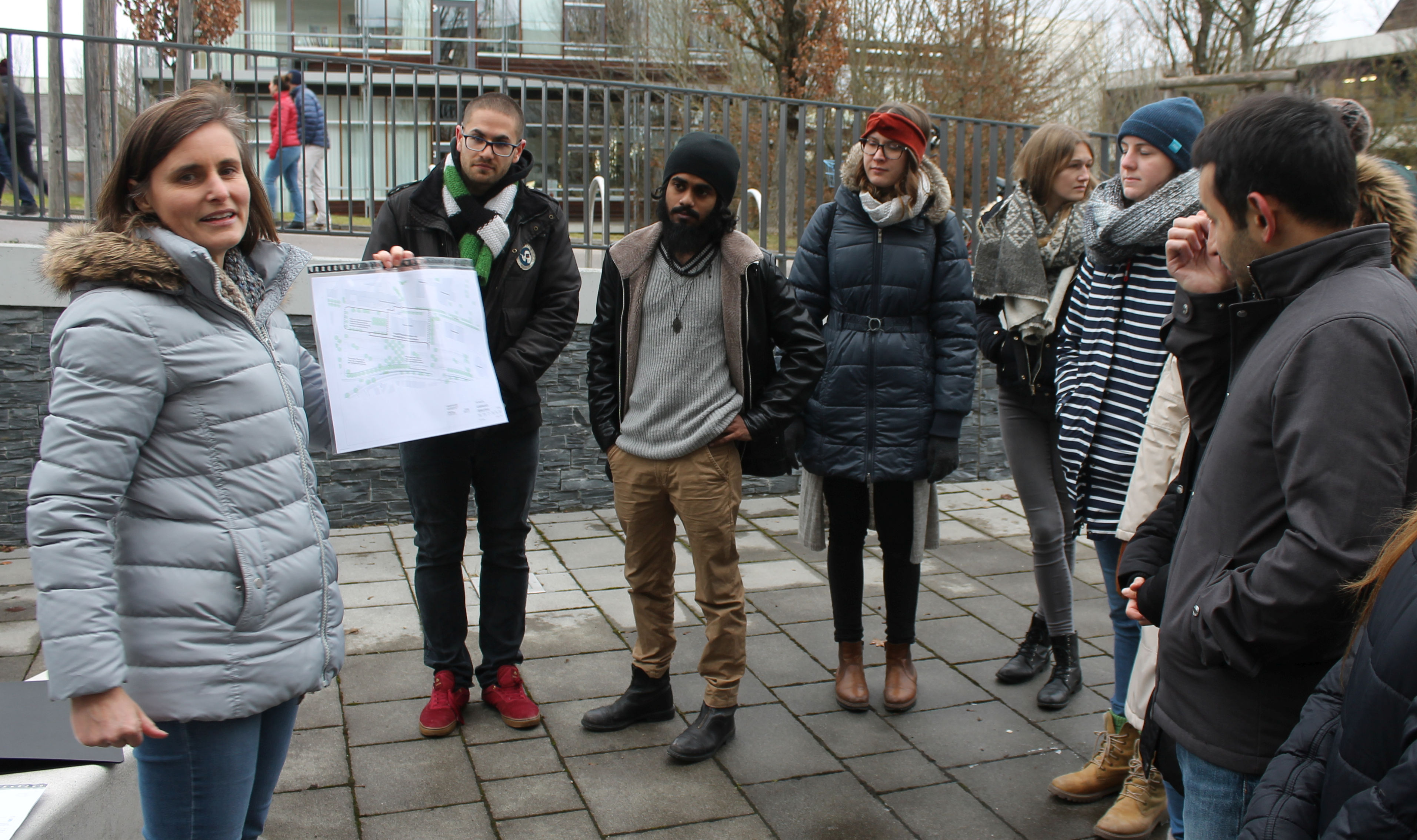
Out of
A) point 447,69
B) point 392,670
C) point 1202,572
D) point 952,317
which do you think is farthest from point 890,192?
point 447,69

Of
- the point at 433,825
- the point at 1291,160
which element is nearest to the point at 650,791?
the point at 433,825

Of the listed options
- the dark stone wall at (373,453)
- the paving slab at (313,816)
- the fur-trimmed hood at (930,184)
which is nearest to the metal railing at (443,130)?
the dark stone wall at (373,453)

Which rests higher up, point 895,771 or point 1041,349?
point 1041,349

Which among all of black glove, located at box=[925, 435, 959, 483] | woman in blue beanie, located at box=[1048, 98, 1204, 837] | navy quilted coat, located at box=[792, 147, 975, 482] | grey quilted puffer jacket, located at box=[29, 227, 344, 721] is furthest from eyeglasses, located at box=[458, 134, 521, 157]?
woman in blue beanie, located at box=[1048, 98, 1204, 837]

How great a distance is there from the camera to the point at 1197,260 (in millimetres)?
2043

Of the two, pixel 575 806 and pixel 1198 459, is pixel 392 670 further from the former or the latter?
pixel 1198 459

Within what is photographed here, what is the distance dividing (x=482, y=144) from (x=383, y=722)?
1968 mm

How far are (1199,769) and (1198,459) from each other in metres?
0.58

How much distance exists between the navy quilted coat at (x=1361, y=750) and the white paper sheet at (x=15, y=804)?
85.7 inches

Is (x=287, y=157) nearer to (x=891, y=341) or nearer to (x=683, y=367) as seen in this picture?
(x=683, y=367)

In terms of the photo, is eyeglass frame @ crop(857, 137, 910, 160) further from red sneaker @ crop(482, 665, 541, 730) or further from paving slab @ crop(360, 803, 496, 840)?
paving slab @ crop(360, 803, 496, 840)

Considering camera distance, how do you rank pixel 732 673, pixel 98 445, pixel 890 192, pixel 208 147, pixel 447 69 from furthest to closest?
pixel 447 69, pixel 890 192, pixel 732 673, pixel 208 147, pixel 98 445

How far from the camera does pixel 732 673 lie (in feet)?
11.6

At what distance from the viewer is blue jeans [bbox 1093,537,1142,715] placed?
Answer: 3.28m
